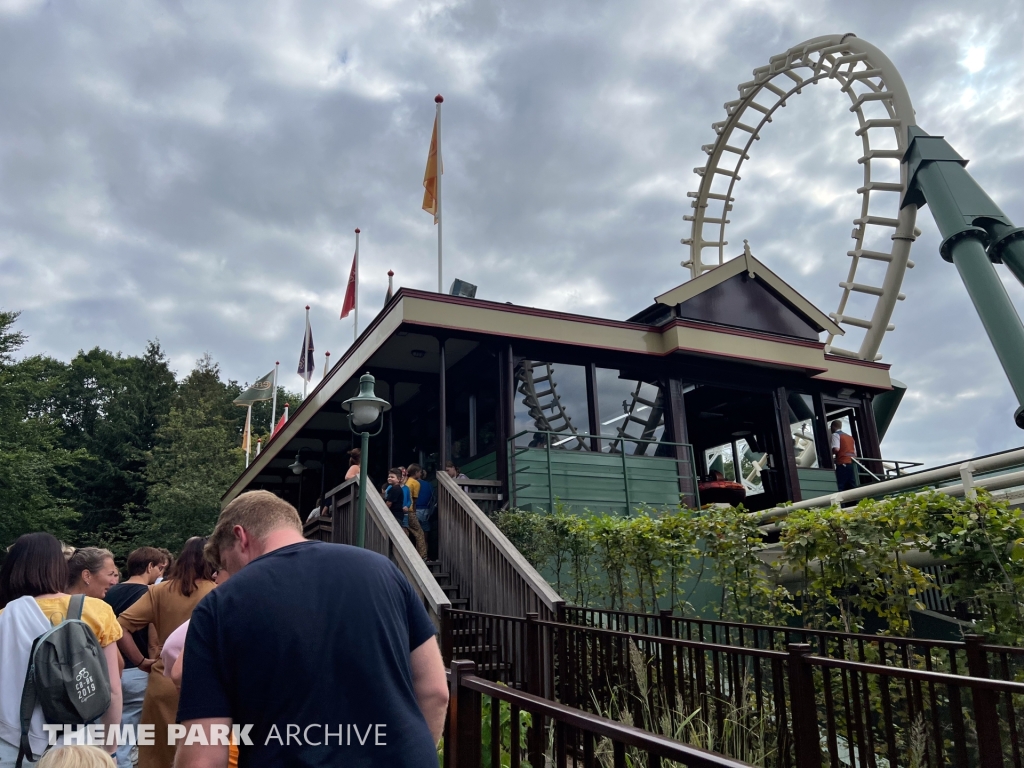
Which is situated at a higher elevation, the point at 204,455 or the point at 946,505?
the point at 204,455

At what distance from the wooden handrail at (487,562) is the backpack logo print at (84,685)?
13.8 feet

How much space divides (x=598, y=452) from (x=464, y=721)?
33.3 ft

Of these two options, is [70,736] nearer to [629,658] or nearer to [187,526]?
[629,658]

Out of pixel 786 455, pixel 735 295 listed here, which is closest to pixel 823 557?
pixel 786 455

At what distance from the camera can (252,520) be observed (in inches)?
88.8

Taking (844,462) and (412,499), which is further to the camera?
(844,462)

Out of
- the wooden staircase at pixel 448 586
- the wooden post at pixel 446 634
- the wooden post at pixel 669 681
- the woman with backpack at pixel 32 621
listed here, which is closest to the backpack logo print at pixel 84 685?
the woman with backpack at pixel 32 621

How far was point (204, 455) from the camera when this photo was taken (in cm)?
3878

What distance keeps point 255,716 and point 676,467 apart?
11797 millimetres

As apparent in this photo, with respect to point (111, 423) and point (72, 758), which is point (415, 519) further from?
point (111, 423)

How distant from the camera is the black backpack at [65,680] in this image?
2.90m

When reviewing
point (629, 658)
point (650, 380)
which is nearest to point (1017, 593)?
point (629, 658)

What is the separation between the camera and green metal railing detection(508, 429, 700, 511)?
442 inches

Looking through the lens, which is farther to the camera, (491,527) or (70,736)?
(491,527)
